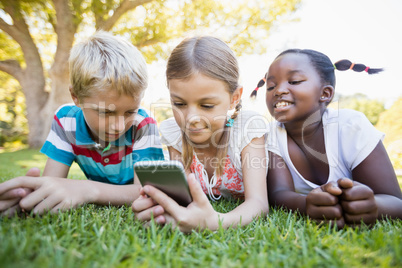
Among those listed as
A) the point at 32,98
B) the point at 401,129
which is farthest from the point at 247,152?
the point at 32,98

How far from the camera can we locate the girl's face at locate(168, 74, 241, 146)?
6.39ft

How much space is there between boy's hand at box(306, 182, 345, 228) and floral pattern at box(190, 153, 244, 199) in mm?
843

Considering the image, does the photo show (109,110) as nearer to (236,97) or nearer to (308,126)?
(236,97)

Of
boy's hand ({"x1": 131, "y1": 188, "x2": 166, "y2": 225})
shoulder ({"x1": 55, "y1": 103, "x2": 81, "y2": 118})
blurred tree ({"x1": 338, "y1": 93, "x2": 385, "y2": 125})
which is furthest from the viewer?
blurred tree ({"x1": 338, "y1": 93, "x2": 385, "y2": 125})

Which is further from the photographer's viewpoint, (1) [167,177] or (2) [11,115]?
(2) [11,115]

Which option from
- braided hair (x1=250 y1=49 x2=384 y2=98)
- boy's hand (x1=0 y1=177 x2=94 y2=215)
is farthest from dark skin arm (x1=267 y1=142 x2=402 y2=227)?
boy's hand (x1=0 y1=177 x2=94 y2=215)

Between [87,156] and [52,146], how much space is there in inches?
11.9

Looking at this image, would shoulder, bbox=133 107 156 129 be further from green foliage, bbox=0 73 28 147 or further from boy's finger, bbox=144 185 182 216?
green foliage, bbox=0 73 28 147

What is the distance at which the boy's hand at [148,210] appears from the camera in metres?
1.44

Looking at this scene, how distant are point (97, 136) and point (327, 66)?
2.12 m

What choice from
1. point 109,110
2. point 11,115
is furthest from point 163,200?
point 11,115

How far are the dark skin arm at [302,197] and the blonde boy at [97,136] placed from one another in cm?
102

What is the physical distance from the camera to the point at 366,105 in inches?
707

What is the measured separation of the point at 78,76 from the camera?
2137 mm
